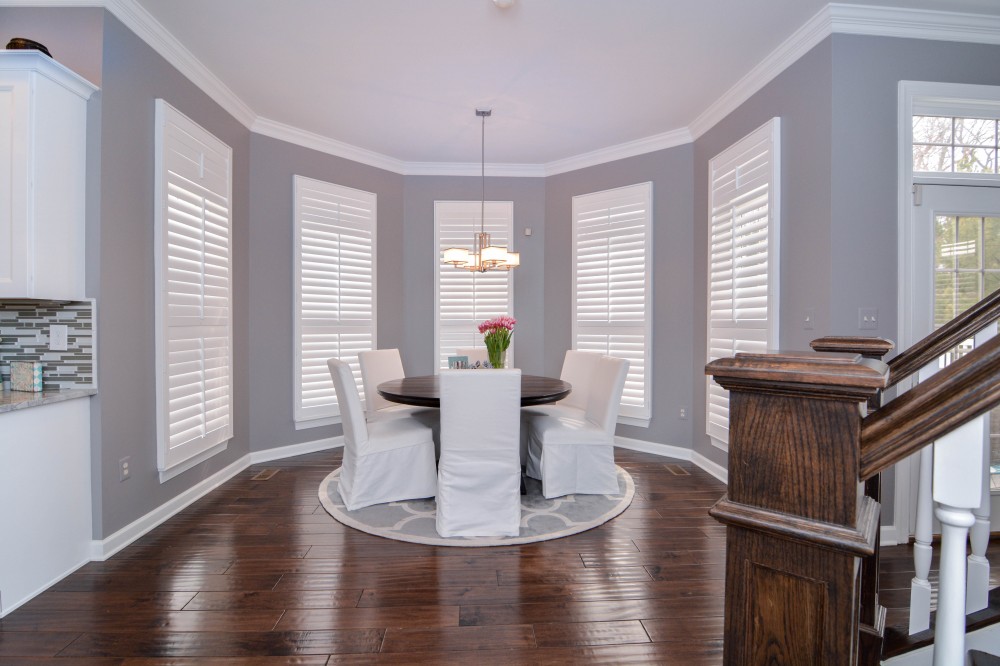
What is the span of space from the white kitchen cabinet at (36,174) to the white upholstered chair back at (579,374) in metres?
3.13

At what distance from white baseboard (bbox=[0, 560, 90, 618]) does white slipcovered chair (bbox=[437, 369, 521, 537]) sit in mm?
1738

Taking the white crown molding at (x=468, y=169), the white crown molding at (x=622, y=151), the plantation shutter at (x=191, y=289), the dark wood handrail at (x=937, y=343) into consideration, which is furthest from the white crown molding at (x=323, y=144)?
the dark wood handrail at (x=937, y=343)

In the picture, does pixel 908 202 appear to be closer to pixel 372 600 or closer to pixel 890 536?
pixel 890 536

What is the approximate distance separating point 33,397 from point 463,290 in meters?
3.47

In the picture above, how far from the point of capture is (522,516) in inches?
121

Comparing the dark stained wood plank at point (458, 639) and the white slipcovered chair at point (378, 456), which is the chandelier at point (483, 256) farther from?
the dark stained wood plank at point (458, 639)

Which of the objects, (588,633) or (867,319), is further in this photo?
(867,319)

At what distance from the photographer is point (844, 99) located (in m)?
2.76

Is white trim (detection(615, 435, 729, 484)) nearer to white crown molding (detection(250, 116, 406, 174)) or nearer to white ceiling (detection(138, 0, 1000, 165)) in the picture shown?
white ceiling (detection(138, 0, 1000, 165))

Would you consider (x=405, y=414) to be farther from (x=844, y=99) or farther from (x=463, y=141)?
(x=844, y=99)

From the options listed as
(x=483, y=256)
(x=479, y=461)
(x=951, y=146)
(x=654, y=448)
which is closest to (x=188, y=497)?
(x=479, y=461)

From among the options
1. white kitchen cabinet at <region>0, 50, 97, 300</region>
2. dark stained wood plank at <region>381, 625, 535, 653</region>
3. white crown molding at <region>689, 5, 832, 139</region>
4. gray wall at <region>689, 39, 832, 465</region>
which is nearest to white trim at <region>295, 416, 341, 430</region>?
white kitchen cabinet at <region>0, 50, 97, 300</region>

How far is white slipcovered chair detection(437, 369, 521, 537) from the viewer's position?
8.91ft

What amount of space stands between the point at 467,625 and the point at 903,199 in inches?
121
